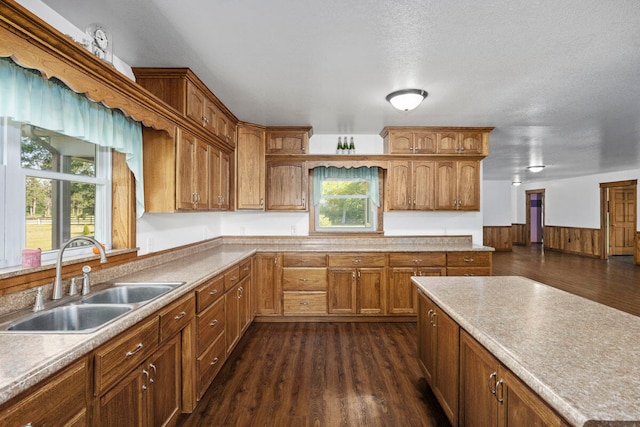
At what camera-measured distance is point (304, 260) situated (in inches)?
147

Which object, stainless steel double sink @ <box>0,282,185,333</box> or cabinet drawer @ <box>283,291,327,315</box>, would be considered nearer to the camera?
stainless steel double sink @ <box>0,282,185,333</box>

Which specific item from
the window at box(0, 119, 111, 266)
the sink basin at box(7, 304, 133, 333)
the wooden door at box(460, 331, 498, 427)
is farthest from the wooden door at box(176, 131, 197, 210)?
the wooden door at box(460, 331, 498, 427)

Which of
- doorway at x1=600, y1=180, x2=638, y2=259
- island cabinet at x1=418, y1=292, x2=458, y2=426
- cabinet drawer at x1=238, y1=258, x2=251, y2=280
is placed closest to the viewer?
island cabinet at x1=418, y1=292, x2=458, y2=426

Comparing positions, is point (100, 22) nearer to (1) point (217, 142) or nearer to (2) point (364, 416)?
(1) point (217, 142)

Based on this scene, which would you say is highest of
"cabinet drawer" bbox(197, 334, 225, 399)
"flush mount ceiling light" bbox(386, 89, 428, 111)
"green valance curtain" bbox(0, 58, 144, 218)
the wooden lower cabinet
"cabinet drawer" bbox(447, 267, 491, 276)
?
"flush mount ceiling light" bbox(386, 89, 428, 111)

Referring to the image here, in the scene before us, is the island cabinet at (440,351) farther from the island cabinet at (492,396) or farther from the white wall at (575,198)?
the white wall at (575,198)

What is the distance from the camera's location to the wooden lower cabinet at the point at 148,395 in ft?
4.20

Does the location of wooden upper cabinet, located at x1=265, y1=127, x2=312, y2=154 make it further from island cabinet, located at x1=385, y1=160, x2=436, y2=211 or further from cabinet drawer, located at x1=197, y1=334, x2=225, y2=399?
Answer: cabinet drawer, located at x1=197, y1=334, x2=225, y2=399

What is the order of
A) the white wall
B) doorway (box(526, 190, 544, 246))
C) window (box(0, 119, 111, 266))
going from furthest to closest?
doorway (box(526, 190, 544, 246)) → the white wall → window (box(0, 119, 111, 266))

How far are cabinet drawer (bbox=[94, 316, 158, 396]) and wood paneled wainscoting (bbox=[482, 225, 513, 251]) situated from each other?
411 inches

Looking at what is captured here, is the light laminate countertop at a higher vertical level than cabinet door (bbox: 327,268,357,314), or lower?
higher

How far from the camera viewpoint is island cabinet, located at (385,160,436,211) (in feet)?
13.2

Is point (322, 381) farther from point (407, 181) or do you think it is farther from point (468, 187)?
point (468, 187)

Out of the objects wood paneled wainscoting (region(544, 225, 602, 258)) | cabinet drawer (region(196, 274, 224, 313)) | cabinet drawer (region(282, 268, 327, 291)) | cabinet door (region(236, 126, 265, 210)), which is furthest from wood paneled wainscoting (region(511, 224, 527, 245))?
cabinet drawer (region(196, 274, 224, 313))
